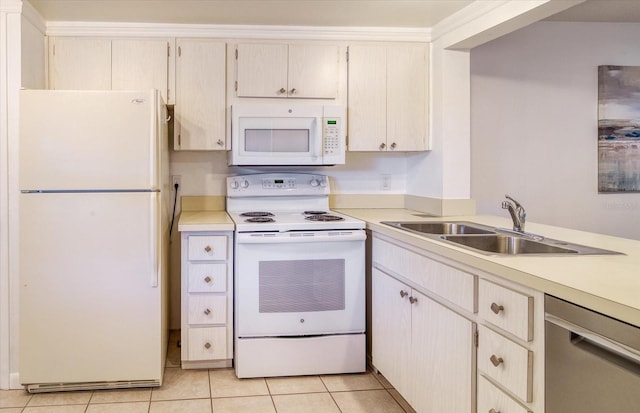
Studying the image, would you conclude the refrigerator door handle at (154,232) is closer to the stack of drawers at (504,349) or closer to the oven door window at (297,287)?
the oven door window at (297,287)

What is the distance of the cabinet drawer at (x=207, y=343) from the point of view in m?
3.12

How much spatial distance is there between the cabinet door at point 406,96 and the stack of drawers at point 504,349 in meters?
1.86

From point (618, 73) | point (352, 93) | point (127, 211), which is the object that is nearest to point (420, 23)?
point (352, 93)

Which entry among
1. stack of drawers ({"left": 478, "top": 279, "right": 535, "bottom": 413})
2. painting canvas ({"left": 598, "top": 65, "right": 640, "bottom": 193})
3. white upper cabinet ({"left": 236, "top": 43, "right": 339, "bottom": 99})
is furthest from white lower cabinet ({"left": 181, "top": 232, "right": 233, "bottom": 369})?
painting canvas ({"left": 598, "top": 65, "right": 640, "bottom": 193})

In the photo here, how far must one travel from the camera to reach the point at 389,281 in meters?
2.77

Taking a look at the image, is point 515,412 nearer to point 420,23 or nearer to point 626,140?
point 420,23

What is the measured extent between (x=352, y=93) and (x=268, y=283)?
1335 mm

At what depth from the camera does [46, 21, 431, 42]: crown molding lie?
10.9 feet

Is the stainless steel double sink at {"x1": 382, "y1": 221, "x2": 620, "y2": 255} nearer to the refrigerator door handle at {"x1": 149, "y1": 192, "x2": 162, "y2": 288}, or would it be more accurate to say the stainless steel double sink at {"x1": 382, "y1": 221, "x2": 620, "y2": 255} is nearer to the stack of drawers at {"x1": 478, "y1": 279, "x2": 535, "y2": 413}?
the stack of drawers at {"x1": 478, "y1": 279, "x2": 535, "y2": 413}

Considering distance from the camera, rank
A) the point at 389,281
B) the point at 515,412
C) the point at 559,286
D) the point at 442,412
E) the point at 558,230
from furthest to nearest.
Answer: the point at 389,281, the point at 558,230, the point at 442,412, the point at 515,412, the point at 559,286

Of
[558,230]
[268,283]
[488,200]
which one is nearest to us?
[558,230]

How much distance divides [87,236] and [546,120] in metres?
2.97

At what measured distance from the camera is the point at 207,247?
3.08 meters

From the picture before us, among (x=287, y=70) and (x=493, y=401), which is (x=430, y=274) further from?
(x=287, y=70)
